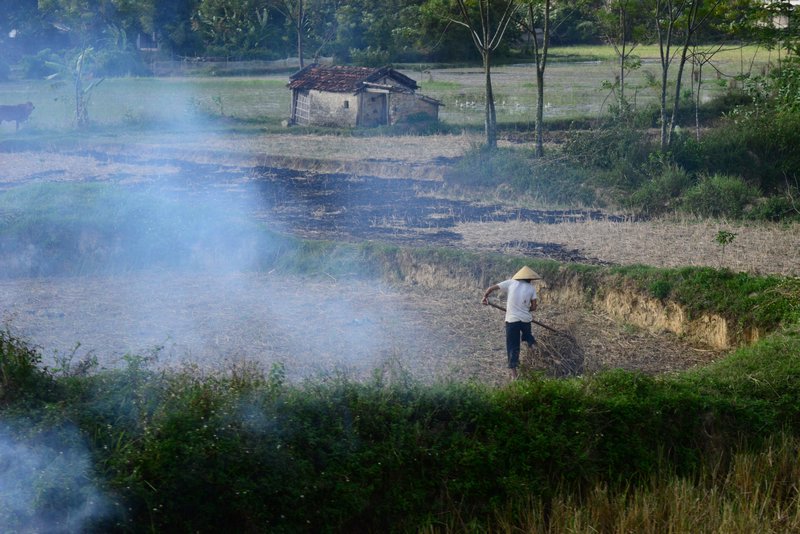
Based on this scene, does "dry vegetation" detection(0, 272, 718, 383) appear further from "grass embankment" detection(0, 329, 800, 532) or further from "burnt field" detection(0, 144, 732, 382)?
"grass embankment" detection(0, 329, 800, 532)

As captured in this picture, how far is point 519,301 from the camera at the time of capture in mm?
8906

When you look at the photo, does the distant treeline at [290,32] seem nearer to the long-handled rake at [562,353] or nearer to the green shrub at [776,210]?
the green shrub at [776,210]

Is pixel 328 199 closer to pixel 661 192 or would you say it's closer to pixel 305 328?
pixel 661 192

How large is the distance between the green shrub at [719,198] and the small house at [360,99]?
12362 millimetres

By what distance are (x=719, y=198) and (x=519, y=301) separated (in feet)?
26.8

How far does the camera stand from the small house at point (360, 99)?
87.5ft

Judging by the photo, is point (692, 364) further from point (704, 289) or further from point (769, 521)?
point (769, 521)

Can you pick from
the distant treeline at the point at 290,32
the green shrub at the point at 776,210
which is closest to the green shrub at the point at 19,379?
the green shrub at the point at 776,210

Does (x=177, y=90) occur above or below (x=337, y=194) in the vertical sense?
above

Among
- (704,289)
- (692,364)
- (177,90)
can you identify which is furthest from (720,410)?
(177,90)

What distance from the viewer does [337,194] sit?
698 inches

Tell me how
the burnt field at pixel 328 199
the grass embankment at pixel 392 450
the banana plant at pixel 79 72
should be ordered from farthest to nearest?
the banana plant at pixel 79 72, the burnt field at pixel 328 199, the grass embankment at pixel 392 450

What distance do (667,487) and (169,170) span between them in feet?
52.8

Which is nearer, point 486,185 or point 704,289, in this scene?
point 704,289
